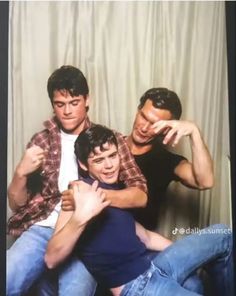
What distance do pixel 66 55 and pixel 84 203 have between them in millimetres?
422

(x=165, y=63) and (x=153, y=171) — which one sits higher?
(x=165, y=63)

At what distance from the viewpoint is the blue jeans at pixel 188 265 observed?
126 cm

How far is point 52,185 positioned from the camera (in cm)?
128

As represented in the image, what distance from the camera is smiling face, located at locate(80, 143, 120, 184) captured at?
127 centimetres

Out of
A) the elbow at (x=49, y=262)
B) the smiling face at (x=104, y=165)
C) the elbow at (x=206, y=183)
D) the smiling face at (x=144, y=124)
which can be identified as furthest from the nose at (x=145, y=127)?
the elbow at (x=49, y=262)

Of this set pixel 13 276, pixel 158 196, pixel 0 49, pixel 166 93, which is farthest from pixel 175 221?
pixel 0 49

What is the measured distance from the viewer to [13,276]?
1.24 metres

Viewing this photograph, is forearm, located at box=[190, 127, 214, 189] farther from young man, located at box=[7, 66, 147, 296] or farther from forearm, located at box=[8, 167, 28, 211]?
forearm, located at box=[8, 167, 28, 211]

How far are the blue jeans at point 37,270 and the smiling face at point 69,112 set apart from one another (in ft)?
0.94

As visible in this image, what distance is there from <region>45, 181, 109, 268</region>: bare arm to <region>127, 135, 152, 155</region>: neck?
16 centimetres

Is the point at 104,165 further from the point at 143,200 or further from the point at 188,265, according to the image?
the point at 188,265

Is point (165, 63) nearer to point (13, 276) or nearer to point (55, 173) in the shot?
point (55, 173)

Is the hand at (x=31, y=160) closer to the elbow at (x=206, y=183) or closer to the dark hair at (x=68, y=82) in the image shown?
the dark hair at (x=68, y=82)

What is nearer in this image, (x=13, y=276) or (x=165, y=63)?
(x=13, y=276)
